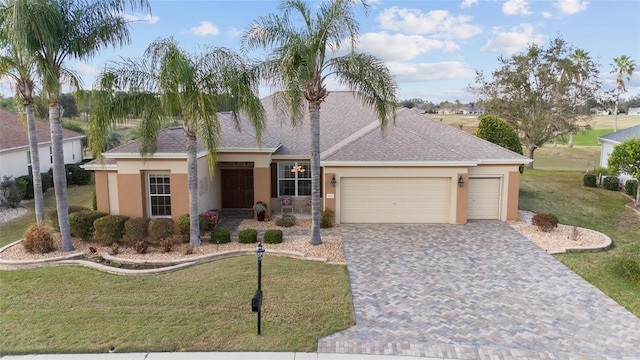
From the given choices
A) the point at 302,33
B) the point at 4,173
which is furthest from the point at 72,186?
the point at 302,33

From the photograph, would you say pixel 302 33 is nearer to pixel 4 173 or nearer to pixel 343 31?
pixel 343 31

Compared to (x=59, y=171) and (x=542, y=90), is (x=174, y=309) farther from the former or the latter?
(x=542, y=90)

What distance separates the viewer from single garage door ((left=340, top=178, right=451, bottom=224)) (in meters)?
17.4

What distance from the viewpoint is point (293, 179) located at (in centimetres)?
1973

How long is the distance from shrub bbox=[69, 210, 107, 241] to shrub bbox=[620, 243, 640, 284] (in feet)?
54.4

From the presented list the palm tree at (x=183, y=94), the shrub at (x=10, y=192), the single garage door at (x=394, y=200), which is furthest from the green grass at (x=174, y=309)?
the shrub at (x=10, y=192)

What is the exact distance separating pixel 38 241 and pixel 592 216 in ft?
71.9

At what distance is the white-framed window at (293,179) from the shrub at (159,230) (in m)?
6.30

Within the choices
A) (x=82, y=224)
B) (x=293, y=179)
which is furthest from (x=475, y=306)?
(x=82, y=224)

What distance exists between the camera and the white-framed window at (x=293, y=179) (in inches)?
772

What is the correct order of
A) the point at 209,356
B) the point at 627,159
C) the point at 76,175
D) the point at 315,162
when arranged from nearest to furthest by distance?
the point at 209,356, the point at 315,162, the point at 627,159, the point at 76,175

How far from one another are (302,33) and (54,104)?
7.92m

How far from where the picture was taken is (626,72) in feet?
146

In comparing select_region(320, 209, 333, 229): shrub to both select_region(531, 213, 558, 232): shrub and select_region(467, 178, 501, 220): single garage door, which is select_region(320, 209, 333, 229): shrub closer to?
select_region(467, 178, 501, 220): single garage door
